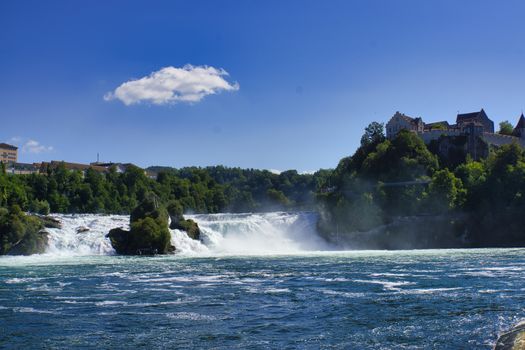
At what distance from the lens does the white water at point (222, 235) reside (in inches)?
1797

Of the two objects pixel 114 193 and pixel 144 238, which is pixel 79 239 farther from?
pixel 114 193

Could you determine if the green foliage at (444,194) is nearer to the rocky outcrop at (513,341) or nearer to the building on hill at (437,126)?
the building on hill at (437,126)

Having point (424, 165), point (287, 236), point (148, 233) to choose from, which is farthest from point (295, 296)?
point (424, 165)

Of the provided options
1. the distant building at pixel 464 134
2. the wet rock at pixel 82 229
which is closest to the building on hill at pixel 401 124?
the distant building at pixel 464 134

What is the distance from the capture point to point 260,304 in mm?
19750

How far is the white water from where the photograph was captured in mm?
45656

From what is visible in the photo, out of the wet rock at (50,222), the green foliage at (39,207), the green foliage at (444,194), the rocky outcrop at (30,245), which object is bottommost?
the rocky outcrop at (30,245)

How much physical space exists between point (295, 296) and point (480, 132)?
60.8 metres

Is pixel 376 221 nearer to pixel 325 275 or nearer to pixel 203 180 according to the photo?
pixel 325 275

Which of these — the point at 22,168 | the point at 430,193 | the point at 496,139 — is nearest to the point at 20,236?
the point at 430,193

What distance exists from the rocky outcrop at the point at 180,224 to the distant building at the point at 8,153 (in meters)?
100

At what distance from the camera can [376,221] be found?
201 feet

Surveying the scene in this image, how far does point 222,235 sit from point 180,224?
6099 mm

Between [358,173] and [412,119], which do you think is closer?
[358,173]
